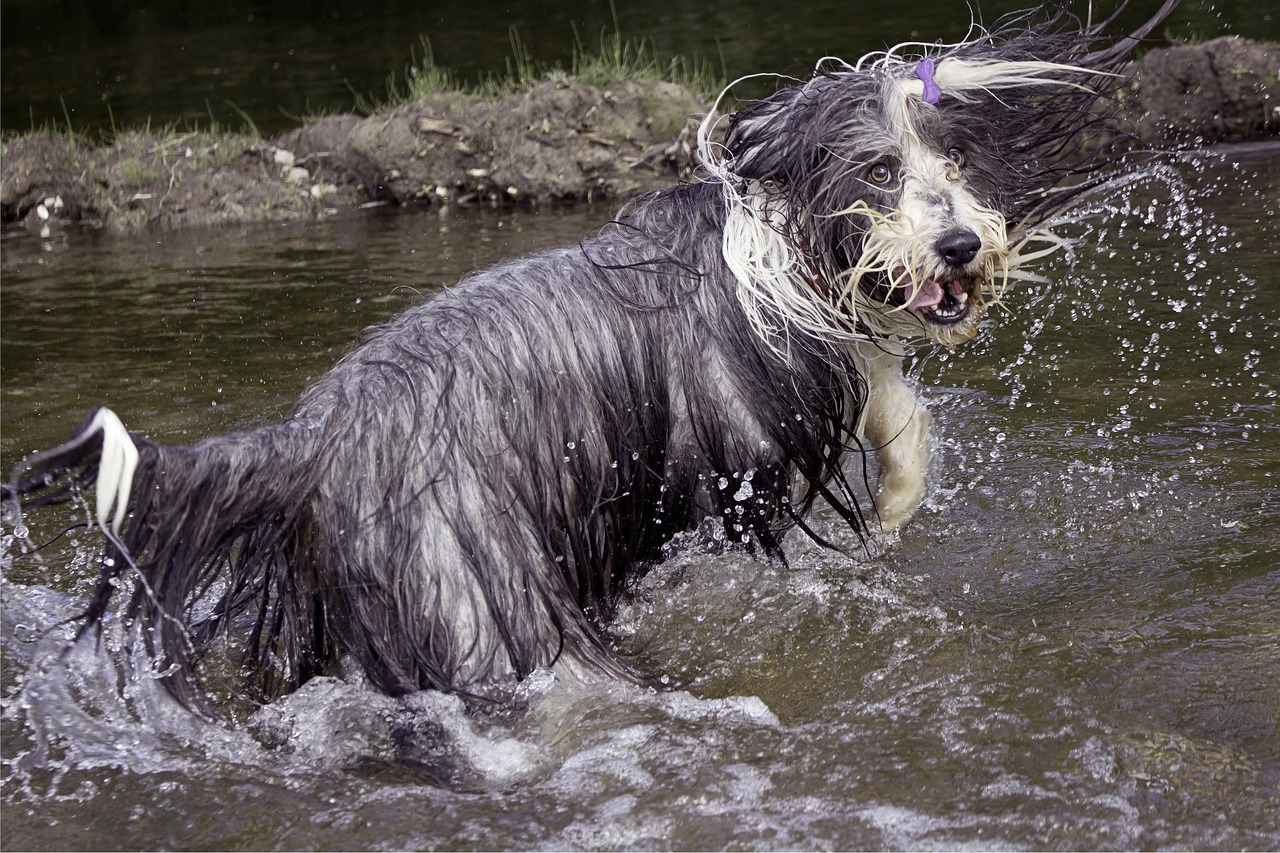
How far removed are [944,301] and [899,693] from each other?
3.00 feet

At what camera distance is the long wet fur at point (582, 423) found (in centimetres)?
278

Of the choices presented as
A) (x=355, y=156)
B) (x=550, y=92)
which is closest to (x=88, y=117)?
(x=355, y=156)

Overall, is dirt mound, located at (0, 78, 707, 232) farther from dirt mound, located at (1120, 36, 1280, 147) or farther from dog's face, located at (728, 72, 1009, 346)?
dog's face, located at (728, 72, 1009, 346)

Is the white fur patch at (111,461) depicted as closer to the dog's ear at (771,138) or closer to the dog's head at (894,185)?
the dog's head at (894,185)

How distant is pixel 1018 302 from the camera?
5969mm

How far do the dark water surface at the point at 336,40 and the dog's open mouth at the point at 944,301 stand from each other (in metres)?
7.21

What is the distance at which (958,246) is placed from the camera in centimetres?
304

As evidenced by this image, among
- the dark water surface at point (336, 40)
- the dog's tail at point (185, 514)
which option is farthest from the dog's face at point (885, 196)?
the dark water surface at point (336, 40)

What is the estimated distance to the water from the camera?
269 centimetres

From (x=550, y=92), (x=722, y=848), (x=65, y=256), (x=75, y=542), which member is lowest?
(x=722, y=848)

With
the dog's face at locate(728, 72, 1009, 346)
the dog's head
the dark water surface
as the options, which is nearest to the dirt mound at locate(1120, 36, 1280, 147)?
the dark water surface

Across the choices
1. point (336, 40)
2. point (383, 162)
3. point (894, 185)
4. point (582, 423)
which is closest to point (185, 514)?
point (582, 423)

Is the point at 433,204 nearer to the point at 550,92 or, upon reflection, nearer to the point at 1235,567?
the point at 550,92

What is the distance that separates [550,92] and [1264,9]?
19.6 feet
